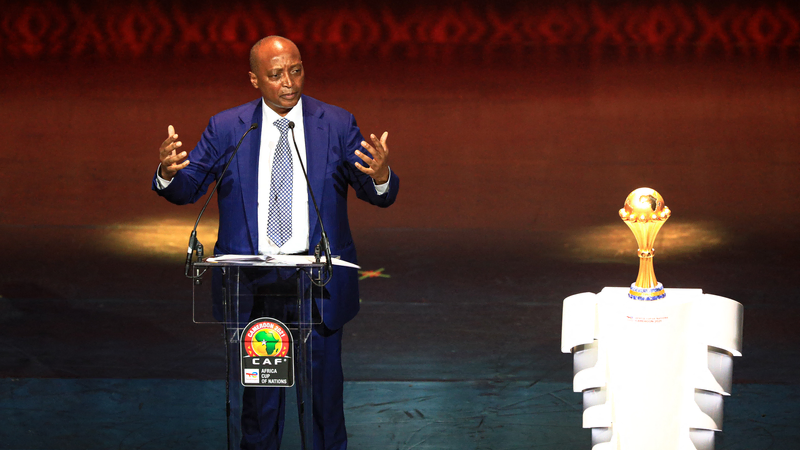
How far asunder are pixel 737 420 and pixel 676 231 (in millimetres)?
3406

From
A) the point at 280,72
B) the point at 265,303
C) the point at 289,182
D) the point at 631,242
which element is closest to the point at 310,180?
the point at 289,182

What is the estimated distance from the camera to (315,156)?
2.55 meters

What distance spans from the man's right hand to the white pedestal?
1088mm

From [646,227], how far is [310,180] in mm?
938

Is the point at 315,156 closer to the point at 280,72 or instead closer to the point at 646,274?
the point at 280,72

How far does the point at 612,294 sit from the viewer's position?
2.26m

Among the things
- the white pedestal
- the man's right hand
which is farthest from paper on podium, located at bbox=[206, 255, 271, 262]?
the white pedestal

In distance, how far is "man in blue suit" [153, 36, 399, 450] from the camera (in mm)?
2516

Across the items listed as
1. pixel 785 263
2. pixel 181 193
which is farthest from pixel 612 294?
pixel 785 263

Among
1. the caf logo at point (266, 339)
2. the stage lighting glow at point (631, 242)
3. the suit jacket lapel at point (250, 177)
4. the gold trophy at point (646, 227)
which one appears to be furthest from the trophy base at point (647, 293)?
the stage lighting glow at point (631, 242)

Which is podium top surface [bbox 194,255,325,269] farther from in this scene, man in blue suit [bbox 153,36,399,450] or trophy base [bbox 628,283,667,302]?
Answer: trophy base [bbox 628,283,667,302]

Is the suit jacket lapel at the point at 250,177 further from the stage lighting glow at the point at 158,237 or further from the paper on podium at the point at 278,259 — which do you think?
the stage lighting glow at the point at 158,237

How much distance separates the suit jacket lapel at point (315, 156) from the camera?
8.23ft

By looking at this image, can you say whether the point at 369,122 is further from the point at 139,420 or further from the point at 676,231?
the point at 139,420
